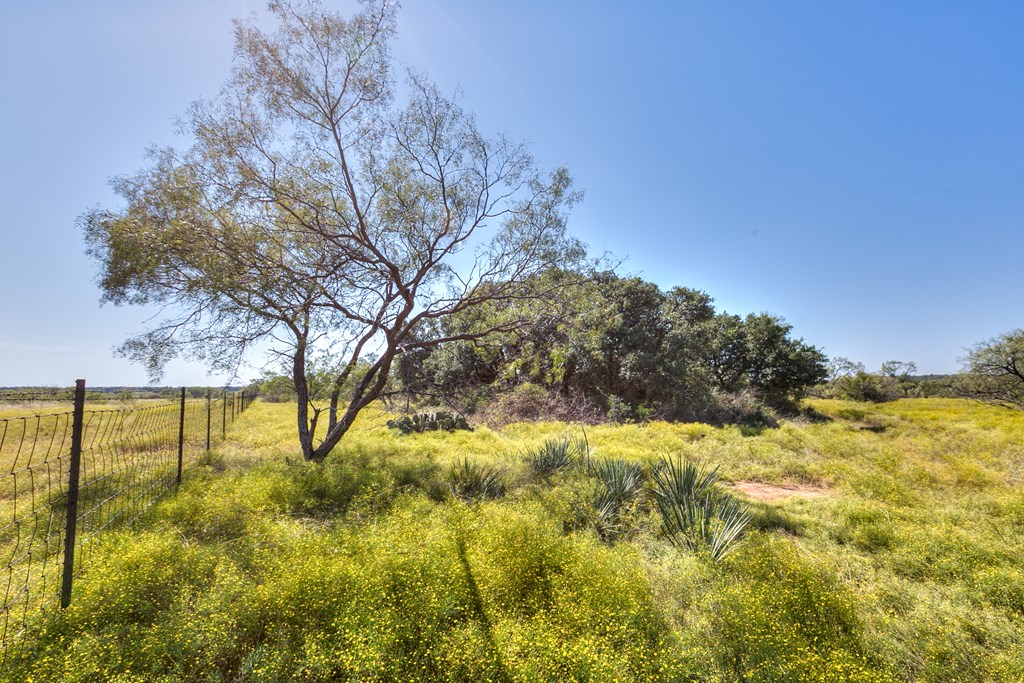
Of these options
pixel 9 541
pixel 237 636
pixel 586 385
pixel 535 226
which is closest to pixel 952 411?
pixel 586 385

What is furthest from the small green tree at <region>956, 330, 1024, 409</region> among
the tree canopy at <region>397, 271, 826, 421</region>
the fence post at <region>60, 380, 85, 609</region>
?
the fence post at <region>60, 380, 85, 609</region>

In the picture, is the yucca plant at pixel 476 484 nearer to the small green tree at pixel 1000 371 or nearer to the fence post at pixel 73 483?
the fence post at pixel 73 483

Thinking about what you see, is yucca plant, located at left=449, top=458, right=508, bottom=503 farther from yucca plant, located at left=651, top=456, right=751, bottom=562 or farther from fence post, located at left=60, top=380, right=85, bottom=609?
fence post, located at left=60, top=380, right=85, bottom=609

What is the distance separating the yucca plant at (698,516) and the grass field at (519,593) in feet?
0.71

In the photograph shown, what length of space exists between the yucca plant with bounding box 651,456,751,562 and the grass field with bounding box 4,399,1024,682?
0.71 feet

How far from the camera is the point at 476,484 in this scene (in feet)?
22.3

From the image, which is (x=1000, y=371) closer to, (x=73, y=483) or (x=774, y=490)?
(x=774, y=490)

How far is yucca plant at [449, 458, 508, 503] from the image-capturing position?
649 centimetres

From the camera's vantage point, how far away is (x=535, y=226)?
8688 millimetres

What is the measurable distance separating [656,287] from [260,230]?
63.4 feet

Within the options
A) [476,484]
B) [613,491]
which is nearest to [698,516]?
[613,491]

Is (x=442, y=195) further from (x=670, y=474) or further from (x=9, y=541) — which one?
(x=9, y=541)

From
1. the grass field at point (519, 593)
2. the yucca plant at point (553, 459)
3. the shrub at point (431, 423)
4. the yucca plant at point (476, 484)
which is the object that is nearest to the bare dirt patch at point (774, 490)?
the grass field at point (519, 593)

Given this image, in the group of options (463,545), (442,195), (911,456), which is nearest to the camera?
(463,545)
